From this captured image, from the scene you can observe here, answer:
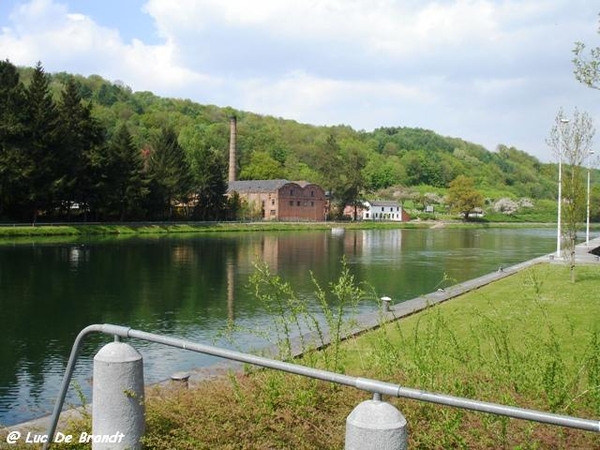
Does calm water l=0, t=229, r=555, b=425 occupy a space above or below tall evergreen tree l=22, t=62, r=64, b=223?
below

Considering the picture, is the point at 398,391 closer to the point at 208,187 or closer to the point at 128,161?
the point at 128,161

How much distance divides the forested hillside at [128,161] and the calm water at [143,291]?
11.3 meters

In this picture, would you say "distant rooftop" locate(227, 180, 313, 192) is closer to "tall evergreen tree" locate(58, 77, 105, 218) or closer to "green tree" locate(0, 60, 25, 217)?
"tall evergreen tree" locate(58, 77, 105, 218)

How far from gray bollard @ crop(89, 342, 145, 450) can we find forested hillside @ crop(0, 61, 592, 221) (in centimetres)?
3087

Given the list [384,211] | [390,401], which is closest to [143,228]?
[390,401]

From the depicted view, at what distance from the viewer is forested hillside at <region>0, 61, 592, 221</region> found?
51.9 m

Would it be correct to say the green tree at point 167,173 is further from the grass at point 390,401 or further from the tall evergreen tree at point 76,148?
the grass at point 390,401

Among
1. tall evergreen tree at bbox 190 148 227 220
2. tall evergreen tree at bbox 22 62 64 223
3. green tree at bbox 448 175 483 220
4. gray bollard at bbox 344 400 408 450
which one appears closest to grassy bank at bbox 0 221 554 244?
tall evergreen tree at bbox 22 62 64 223

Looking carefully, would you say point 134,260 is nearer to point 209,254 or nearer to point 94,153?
point 209,254

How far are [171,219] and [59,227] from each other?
65.2 ft

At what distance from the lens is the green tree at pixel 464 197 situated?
403 ft

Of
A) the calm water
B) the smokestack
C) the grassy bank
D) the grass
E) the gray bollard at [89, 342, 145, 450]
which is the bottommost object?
the calm water

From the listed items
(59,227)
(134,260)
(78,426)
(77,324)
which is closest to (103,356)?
(78,426)

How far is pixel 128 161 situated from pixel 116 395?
6003cm
